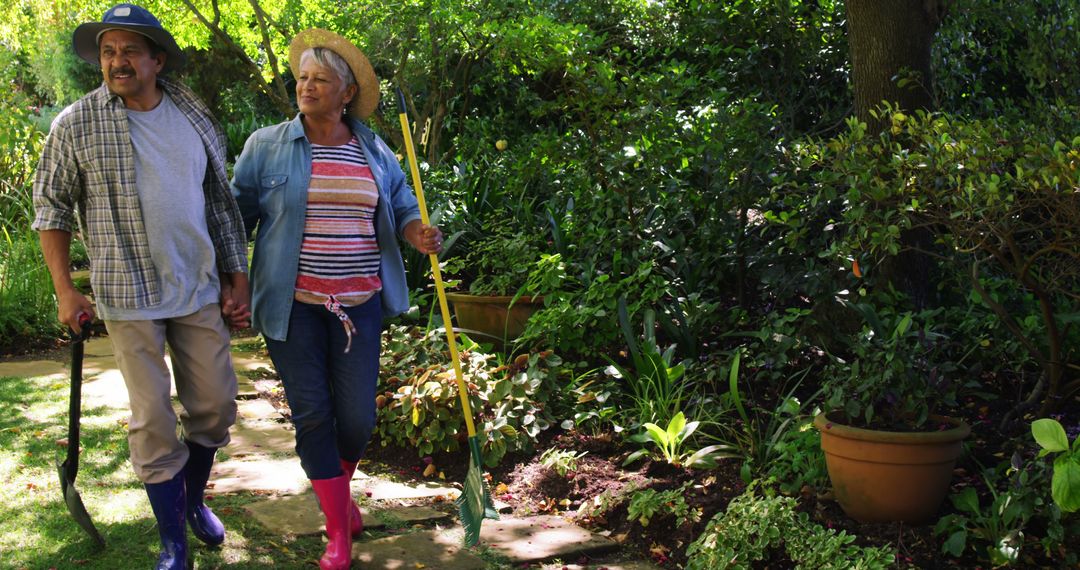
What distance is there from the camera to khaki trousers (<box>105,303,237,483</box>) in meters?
3.03

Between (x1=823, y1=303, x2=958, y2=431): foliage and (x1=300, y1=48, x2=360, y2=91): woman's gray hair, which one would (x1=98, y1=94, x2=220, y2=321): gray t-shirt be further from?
(x1=823, y1=303, x2=958, y2=431): foliage

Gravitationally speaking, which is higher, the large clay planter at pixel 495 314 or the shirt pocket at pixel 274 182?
the shirt pocket at pixel 274 182

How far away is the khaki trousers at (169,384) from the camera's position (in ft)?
9.93

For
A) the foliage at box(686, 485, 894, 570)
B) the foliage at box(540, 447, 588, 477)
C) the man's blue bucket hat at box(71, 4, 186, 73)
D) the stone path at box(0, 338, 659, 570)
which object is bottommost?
the stone path at box(0, 338, 659, 570)

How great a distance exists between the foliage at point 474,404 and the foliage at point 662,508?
2.66ft

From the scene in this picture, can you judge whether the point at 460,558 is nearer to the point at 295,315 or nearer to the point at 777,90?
the point at 295,315

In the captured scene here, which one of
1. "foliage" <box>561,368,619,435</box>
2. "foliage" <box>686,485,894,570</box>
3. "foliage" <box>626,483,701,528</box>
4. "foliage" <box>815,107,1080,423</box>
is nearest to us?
"foliage" <box>686,485,894,570</box>

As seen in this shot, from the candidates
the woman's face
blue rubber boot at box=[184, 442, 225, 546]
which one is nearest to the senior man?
blue rubber boot at box=[184, 442, 225, 546]

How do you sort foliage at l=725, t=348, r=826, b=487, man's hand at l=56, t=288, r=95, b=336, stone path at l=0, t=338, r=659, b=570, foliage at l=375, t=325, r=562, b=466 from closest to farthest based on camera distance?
man's hand at l=56, t=288, r=95, b=336
stone path at l=0, t=338, r=659, b=570
foliage at l=725, t=348, r=826, b=487
foliage at l=375, t=325, r=562, b=466

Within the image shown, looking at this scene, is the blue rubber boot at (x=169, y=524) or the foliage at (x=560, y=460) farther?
the foliage at (x=560, y=460)

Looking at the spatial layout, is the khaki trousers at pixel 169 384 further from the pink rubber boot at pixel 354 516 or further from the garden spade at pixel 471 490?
the garden spade at pixel 471 490

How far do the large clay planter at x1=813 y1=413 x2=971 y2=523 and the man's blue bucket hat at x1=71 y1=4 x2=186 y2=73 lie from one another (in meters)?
2.50

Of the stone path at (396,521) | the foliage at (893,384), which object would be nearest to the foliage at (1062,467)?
the foliage at (893,384)

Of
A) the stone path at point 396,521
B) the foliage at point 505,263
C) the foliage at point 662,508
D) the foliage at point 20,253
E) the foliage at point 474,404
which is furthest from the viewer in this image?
the foliage at point 20,253
